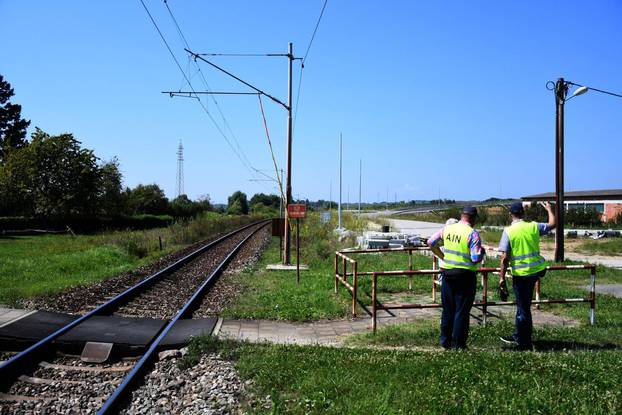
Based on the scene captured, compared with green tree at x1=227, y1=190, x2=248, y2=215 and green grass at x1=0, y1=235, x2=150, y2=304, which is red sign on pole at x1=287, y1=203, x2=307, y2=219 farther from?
green tree at x1=227, y1=190, x2=248, y2=215

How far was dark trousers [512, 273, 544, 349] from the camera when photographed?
6.99 meters

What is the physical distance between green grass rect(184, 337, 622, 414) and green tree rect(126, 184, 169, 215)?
52134mm

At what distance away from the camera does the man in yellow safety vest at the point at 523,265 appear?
7023mm

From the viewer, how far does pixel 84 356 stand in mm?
7223

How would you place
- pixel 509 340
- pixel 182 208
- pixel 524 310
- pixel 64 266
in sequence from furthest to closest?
pixel 182 208
pixel 64 266
pixel 509 340
pixel 524 310

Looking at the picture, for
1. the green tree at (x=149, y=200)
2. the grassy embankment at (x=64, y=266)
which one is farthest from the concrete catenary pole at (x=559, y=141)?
the green tree at (x=149, y=200)

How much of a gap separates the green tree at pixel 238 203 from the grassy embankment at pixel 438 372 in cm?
9872

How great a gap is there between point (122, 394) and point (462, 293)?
13.7 feet

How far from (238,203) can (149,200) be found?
48609 millimetres

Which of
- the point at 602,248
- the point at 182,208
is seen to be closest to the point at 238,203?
the point at 182,208

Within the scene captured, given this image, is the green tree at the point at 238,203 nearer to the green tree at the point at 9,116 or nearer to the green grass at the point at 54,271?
the green tree at the point at 9,116

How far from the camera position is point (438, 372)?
567cm

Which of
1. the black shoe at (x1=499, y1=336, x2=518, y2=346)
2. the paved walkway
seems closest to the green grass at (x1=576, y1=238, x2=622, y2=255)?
the paved walkway

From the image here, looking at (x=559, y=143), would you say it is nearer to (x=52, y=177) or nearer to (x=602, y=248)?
(x=602, y=248)
